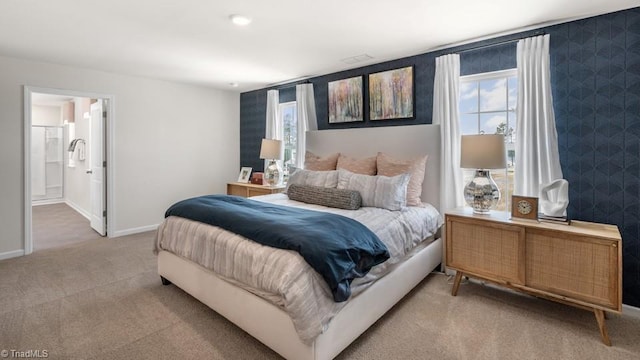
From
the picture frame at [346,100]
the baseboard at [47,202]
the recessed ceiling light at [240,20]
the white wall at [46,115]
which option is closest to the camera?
the recessed ceiling light at [240,20]

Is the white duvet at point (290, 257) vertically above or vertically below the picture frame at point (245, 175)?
below

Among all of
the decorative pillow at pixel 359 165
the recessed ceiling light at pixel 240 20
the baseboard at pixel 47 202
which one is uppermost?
the recessed ceiling light at pixel 240 20

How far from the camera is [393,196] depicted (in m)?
2.93

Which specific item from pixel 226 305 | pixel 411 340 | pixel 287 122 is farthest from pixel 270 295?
pixel 287 122

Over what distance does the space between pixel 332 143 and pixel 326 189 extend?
3.95ft

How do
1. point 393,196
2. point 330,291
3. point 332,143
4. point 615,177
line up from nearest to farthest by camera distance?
point 330,291, point 615,177, point 393,196, point 332,143

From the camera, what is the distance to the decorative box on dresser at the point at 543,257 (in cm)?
210

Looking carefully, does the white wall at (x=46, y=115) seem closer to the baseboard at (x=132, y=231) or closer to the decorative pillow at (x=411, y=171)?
the baseboard at (x=132, y=231)

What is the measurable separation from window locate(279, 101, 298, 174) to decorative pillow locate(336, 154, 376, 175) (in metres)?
1.37

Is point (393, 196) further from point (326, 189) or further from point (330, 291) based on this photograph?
point (330, 291)

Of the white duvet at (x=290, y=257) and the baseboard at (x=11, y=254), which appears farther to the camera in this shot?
the baseboard at (x=11, y=254)

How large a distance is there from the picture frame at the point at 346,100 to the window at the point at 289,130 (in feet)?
2.69

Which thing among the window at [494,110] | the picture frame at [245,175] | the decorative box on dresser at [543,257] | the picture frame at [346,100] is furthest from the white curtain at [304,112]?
the decorative box on dresser at [543,257]

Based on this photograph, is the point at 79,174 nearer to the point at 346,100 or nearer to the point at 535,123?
the point at 346,100
